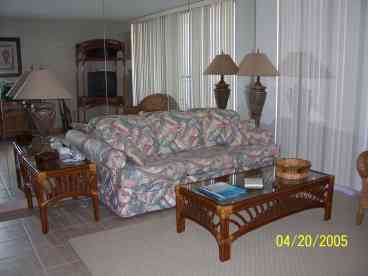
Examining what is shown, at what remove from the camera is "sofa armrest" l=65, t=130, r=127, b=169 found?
11.5 ft

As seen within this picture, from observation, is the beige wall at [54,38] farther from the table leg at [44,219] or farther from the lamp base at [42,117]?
the table leg at [44,219]

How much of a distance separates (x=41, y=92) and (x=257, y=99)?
2.72m

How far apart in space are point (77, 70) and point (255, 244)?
2.62 meters

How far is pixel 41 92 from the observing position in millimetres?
3391

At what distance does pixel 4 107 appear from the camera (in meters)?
3.92

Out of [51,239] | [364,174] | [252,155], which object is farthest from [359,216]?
[51,239]

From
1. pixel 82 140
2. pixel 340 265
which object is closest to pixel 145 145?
pixel 82 140

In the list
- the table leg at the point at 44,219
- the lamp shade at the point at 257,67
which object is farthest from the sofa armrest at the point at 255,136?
the table leg at the point at 44,219

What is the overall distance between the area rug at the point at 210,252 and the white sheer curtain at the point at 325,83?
1228mm

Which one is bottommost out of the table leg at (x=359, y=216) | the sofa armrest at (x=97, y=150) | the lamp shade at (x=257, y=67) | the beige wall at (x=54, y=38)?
the table leg at (x=359, y=216)

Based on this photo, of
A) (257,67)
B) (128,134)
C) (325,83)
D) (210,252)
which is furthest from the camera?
(325,83)

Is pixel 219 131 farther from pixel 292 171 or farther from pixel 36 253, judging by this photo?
pixel 36 253
